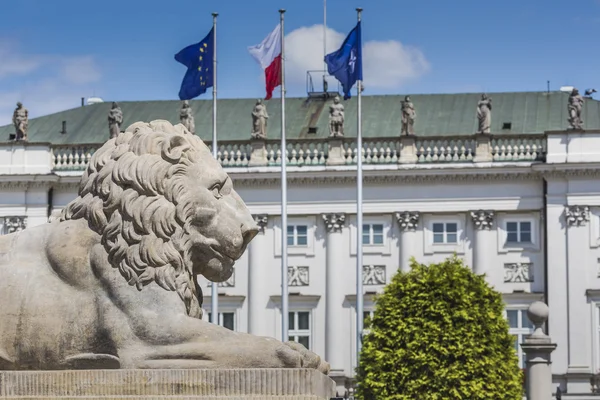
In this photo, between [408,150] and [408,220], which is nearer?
[408,220]

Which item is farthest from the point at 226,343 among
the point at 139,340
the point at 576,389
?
the point at 576,389

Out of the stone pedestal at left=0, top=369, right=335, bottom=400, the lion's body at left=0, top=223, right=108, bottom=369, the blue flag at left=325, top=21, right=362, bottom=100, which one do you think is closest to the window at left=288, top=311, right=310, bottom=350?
the blue flag at left=325, top=21, right=362, bottom=100

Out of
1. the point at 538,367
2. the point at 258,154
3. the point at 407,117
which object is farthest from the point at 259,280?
the point at 538,367

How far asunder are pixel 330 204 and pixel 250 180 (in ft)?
11.3

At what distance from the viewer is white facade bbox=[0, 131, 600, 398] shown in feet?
240

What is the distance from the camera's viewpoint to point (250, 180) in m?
76.1

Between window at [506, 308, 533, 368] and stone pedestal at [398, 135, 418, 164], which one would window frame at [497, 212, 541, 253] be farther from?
stone pedestal at [398, 135, 418, 164]

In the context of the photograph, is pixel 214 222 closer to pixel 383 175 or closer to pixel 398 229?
pixel 383 175

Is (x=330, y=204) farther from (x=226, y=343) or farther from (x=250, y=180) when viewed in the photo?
(x=226, y=343)

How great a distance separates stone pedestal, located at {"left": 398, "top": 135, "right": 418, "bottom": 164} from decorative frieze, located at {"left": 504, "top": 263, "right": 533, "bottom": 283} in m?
5.87

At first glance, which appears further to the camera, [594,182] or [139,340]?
[594,182]

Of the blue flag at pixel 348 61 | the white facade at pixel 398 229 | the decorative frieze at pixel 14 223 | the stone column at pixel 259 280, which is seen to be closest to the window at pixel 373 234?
the white facade at pixel 398 229

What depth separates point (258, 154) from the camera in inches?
3009

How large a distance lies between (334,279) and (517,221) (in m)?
7.72
